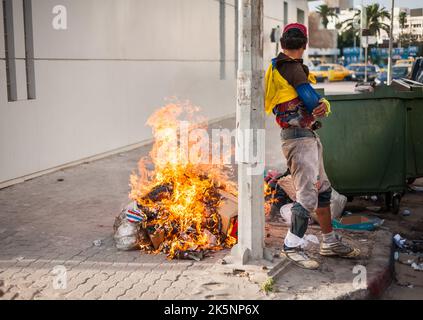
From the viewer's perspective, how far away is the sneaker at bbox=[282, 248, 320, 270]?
459 centimetres

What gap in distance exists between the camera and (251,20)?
14.6 ft

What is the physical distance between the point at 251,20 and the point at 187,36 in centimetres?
991

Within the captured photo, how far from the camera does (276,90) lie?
4.70 m

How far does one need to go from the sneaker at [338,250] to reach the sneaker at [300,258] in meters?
0.26

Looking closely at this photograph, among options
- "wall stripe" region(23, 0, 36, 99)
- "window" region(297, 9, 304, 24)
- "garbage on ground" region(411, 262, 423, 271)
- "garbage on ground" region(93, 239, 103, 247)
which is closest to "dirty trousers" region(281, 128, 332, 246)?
"garbage on ground" region(411, 262, 423, 271)

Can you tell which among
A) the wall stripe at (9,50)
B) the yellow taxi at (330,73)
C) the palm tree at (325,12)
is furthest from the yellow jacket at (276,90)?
the palm tree at (325,12)

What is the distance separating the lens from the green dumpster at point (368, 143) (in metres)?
6.59

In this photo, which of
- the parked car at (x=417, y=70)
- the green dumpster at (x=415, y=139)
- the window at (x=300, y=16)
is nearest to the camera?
the green dumpster at (x=415, y=139)

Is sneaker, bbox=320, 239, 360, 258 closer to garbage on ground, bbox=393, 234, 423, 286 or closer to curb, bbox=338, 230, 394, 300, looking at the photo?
curb, bbox=338, 230, 394, 300

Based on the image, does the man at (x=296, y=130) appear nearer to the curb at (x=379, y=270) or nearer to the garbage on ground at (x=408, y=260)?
the curb at (x=379, y=270)

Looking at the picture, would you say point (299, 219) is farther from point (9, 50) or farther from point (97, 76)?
point (97, 76)

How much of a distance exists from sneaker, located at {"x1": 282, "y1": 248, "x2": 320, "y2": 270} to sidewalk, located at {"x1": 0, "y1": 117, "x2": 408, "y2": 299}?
62 millimetres

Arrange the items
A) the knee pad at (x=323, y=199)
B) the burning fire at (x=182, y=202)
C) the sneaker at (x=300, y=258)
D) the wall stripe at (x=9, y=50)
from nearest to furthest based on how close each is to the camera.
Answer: the sneaker at (x=300, y=258)
the knee pad at (x=323, y=199)
the burning fire at (x=182, y=202)
the wall stripe at (x=9, y=50)
